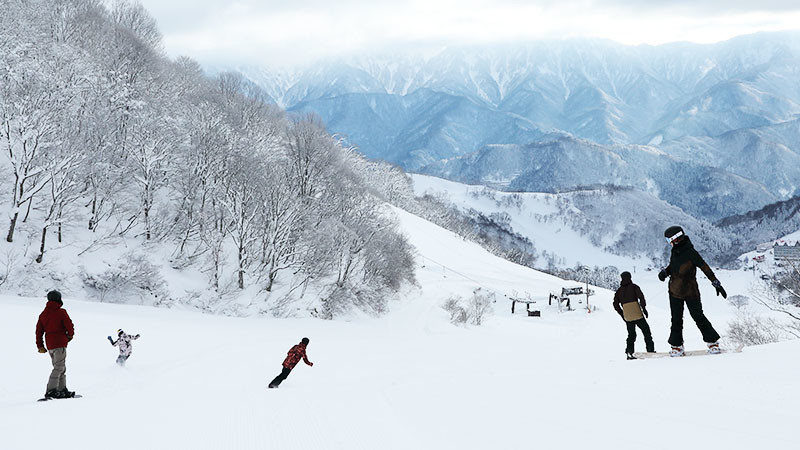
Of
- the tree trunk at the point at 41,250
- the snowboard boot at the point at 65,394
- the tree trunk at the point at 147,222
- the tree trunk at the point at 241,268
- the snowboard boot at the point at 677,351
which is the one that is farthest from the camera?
the tree trunk at the point at 147,222

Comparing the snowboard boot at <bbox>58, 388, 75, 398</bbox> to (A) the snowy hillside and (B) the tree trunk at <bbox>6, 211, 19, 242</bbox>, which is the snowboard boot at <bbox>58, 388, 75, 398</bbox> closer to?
(A) the snowy hillside

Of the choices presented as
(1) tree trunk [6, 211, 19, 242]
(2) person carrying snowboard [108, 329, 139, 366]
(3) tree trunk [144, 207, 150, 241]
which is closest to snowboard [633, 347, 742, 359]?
(2) person carrying snowboard [108, 329, 139, 366]

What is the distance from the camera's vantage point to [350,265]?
41.7 meters

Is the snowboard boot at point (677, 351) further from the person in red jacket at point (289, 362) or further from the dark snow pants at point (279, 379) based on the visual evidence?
the dark snow pants at point (279, 379)

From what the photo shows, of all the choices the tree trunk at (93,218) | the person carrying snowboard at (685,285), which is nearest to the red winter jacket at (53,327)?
the person carrying snowboard at (685,285)

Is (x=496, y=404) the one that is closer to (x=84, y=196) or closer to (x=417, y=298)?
(x=84, y=196)

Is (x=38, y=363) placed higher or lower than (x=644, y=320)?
lower

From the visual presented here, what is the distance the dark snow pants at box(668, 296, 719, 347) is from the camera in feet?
30.8

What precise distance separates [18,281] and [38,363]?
20.1m

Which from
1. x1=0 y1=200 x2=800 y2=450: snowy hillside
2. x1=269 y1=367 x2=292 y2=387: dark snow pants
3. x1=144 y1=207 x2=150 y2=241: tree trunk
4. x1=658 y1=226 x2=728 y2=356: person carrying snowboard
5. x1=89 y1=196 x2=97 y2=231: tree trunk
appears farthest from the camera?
x1=144 y1=207 x2=150 y2=241: tree trunk

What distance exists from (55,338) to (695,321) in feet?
40.5

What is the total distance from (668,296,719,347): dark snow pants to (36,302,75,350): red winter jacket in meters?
11.7

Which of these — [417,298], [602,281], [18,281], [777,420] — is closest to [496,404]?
[777,420]

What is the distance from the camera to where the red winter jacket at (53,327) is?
30.7 ft
